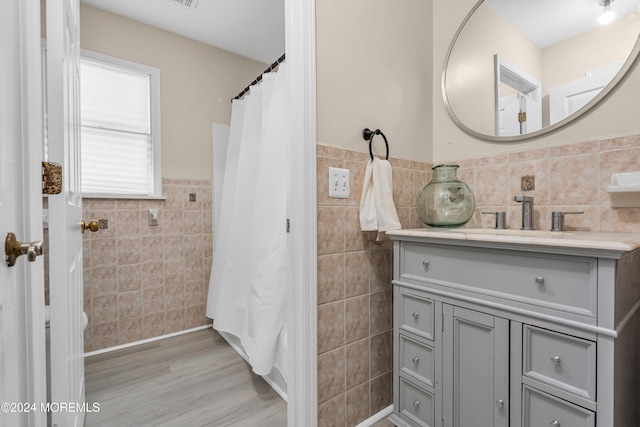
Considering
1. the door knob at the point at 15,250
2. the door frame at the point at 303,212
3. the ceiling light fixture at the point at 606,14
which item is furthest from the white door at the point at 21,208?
the ceiling light fixture at the point at 606,14

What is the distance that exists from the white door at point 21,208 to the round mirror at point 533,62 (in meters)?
1.61

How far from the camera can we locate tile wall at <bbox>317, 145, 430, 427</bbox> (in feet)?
3.79

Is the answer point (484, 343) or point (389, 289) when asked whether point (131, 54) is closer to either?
point (389, 289)

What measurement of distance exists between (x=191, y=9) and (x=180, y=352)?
2497 millimetres

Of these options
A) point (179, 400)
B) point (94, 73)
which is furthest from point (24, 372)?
point (94, 73)

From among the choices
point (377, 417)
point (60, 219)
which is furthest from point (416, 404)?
point (60, 219)

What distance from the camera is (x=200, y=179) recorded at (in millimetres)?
2479

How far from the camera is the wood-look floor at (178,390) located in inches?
54.6

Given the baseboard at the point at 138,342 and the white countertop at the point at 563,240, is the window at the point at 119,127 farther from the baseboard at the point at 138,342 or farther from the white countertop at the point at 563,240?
the white countertop at the point at 563,240

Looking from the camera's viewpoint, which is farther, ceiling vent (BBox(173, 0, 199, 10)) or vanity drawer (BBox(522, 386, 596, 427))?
ceiling vent (BBox(173, 0, 199, 10))

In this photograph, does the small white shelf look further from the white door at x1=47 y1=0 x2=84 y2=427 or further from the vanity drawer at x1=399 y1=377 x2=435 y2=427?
the white door at x1=47 y1=0 x2=84 y2=427

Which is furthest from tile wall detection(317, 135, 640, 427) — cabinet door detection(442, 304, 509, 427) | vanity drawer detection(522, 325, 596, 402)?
vanity drawer detection(522, 325, 596, 402)

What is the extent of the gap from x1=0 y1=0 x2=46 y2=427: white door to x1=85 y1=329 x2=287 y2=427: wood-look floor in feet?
2.98

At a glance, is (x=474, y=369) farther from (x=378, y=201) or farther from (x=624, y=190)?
(x=624, y=190)
